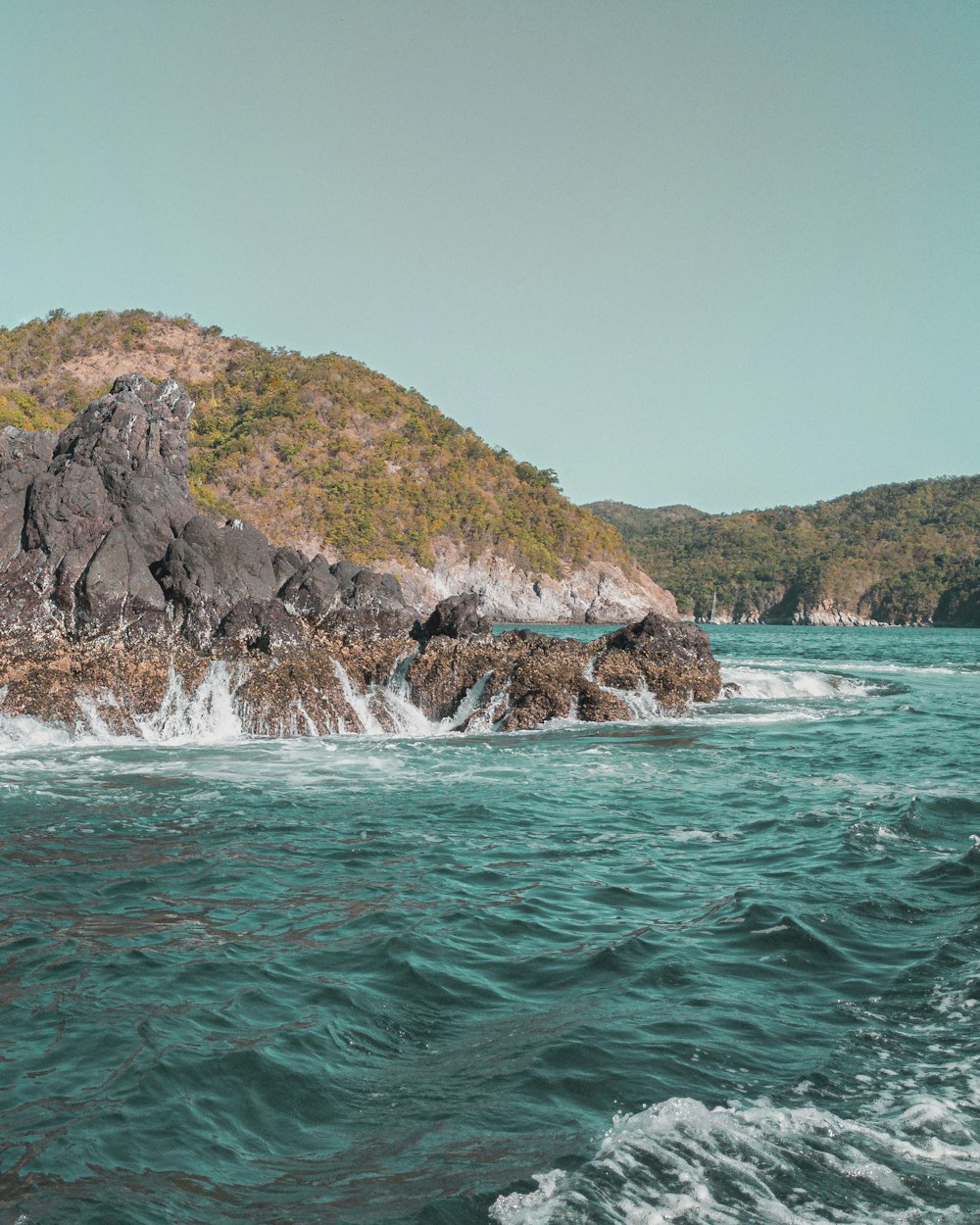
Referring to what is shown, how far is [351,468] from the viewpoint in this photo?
107750 millimetres

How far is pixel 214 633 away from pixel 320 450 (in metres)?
87.4

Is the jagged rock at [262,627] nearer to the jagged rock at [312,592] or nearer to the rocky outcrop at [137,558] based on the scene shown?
the rocky outcrop at [137,558]

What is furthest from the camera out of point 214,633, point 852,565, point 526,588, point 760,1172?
point 852,565

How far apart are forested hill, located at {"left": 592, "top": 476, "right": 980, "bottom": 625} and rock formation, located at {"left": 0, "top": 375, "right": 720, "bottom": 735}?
425 ft

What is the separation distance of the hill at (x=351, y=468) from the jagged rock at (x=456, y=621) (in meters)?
70.5

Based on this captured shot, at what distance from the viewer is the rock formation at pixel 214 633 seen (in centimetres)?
2142

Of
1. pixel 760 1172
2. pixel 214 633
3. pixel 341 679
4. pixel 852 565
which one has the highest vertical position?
pixel 852 565

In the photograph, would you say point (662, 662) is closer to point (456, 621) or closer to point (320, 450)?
point (456, 621)

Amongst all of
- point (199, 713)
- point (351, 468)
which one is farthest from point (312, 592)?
point (351, 468)

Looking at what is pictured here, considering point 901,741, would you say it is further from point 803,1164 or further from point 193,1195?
point 193,1195

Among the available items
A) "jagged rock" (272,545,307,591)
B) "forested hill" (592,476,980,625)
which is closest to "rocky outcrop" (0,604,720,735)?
"jagged rock" (272,545,307,591)

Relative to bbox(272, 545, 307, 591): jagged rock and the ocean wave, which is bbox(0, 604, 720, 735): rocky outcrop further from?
the ocean wave

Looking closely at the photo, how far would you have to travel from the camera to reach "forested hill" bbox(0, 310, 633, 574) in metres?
100

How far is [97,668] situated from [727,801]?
14.0 metres
